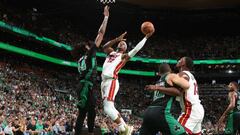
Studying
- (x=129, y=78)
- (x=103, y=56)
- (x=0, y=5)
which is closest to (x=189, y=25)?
(x=129, y=78)

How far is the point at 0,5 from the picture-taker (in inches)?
1160

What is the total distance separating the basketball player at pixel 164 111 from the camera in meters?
5.40

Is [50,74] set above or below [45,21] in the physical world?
below

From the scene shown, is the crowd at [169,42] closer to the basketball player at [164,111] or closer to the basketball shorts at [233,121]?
the basketball shorts at [233,121]

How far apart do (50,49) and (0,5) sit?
19.9 ft

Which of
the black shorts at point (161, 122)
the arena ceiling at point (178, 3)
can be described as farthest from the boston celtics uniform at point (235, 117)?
the arena ceiling at point (178, 3)

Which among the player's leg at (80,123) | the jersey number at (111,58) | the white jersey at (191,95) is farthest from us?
the jersey number at (111,58)

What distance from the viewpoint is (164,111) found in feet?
18.0

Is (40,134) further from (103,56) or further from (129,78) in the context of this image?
(129,78)

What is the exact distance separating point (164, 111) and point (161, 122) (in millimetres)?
183

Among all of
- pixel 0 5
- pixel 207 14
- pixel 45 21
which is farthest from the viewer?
pixel 207 14

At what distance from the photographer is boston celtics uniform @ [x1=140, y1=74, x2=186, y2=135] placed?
5391 millimetres

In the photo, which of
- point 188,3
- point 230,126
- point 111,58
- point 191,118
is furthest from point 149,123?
point 188,3

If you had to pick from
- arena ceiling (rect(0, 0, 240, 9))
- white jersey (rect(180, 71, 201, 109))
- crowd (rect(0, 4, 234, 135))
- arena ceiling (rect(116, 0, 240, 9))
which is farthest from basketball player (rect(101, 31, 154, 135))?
arena ceiling (rect(116, 0, 240, 9))
